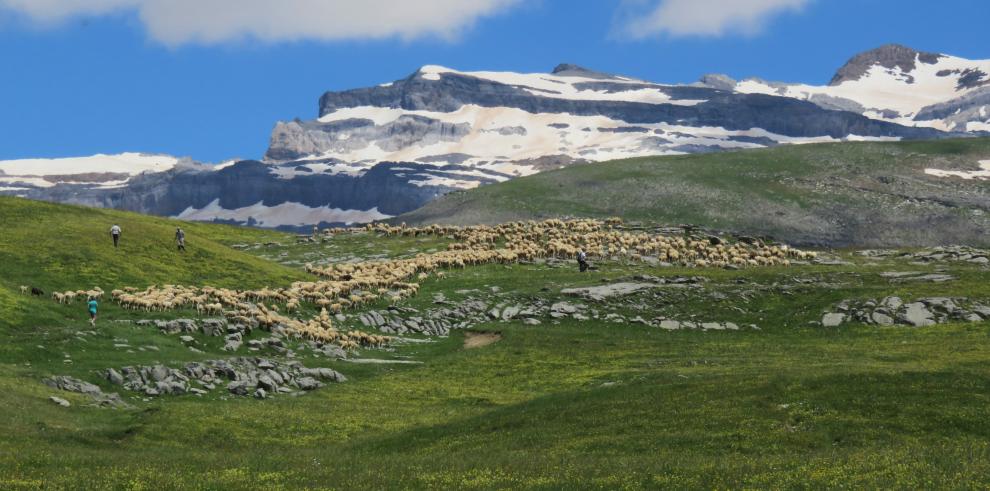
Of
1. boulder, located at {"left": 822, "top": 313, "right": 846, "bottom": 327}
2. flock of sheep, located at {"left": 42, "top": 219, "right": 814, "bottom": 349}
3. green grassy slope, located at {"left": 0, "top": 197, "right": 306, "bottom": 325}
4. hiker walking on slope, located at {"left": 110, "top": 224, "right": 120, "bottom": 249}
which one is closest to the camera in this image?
flock of sheep, located at {"left": 42, "top": 219, "right": 814, "bottom": 349}

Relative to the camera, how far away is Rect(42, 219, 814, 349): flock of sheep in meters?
70.3

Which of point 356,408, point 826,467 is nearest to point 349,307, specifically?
point 356,408

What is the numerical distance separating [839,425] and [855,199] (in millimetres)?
158242

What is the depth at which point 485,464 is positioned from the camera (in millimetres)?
35938

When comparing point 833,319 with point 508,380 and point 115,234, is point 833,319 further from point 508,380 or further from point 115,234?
point 115,234

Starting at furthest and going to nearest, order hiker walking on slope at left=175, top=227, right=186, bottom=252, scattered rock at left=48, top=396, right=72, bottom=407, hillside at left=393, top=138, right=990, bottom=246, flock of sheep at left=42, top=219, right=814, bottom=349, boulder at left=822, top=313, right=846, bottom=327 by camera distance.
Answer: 1. hillside at left=393, top=138, right=990, bottom=246
2. hiker walking on slope at left=175, top=227, right=186, bottom=252
3. boulder at left=822, top=313, right=846, bottom=327
4. flock of sheep at left=42, top=219, right=814, bottom=349
5. scattered rock at left=48, top=396, right=72, bottom=407

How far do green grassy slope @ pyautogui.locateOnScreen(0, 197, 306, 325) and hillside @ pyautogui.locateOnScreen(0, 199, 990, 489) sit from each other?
0.31 metres

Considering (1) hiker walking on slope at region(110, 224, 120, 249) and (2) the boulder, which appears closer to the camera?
(2) the boulder

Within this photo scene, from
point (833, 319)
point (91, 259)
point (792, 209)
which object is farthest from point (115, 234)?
point (792, 209)

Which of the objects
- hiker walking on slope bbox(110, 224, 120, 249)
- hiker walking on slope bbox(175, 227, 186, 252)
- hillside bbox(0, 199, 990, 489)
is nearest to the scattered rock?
hillside bbox(0, 199, 990, 489)

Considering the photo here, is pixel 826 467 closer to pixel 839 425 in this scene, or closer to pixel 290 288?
pixel 839 425

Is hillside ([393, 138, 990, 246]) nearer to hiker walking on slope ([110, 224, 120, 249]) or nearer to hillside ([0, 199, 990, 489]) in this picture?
hillside ([0, 199, 990, 489])

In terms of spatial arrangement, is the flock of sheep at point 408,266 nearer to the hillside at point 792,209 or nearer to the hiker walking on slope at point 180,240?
the hiker walking on slope at point 180,240

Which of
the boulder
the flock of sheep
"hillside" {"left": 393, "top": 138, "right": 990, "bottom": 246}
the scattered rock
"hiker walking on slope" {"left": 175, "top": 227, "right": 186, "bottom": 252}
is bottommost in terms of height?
the scattered rock
